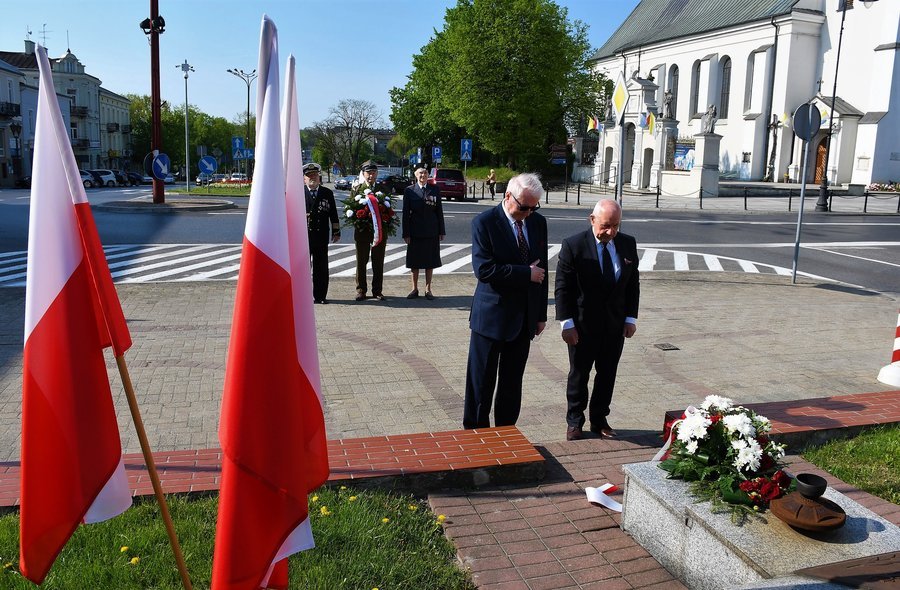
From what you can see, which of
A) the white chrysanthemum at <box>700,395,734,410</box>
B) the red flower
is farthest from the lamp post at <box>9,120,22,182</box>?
the red flower

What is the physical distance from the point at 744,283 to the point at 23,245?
15334mm

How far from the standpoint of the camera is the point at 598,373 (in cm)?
572

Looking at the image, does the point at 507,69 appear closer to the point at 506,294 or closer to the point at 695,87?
the point at 695,87

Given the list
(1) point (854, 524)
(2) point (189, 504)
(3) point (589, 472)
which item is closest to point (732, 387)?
(3) point (589, 472)

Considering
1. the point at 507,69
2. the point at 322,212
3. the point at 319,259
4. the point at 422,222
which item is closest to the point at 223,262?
the point at 319,259

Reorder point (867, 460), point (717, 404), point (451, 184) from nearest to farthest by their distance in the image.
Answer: point (717, 404), point (867, 460), point (451, 184)

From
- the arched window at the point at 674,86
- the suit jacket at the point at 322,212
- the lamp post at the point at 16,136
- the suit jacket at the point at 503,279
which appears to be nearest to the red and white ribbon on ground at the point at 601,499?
the suit jacket at the point at 503,279

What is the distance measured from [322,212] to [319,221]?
13 cm

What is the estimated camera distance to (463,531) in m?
4.09

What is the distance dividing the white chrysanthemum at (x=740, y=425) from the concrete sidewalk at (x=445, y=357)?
2.00 metres

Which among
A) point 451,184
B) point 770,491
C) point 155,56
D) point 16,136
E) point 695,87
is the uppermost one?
point 695,87

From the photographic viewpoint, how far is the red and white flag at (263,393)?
2533mm

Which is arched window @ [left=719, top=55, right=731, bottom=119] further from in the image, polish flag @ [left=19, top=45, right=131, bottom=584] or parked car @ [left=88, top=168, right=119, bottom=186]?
polish flag @ [left=19, top=45, right=131, bottom=584]

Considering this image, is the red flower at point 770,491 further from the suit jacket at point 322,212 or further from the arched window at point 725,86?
the arched window at point 725,86
